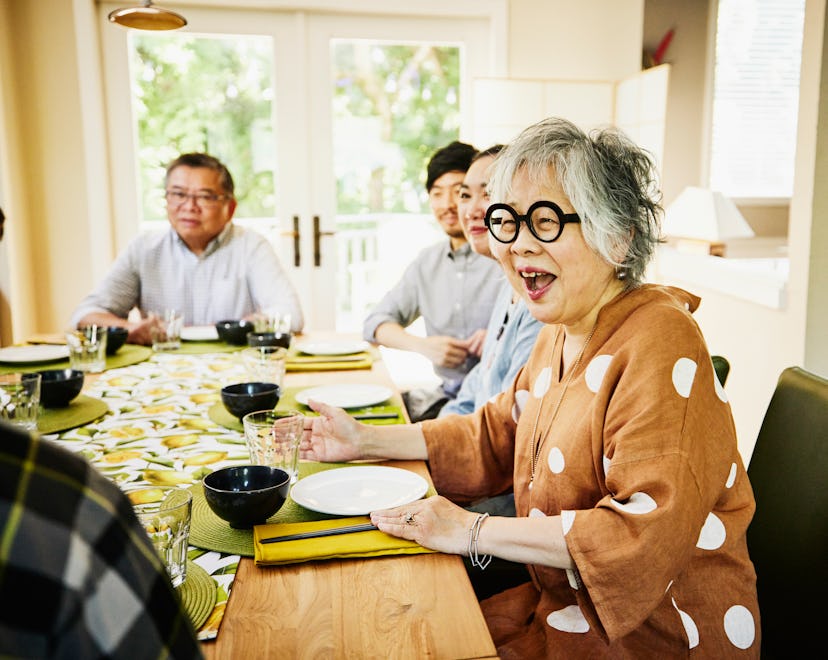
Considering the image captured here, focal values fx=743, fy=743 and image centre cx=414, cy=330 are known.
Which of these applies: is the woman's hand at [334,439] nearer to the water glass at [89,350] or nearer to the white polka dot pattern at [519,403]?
the white polka dot pattern at [519,403]

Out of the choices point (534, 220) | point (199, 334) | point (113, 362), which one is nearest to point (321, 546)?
point (534, 220)

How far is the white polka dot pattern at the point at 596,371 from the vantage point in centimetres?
115

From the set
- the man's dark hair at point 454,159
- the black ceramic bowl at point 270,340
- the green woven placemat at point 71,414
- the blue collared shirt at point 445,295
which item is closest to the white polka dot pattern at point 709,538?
the green woven placemat at point 71,414

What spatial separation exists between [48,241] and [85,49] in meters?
1.03

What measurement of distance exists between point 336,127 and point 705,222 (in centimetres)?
208

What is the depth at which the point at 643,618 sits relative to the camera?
Result: 99 cm

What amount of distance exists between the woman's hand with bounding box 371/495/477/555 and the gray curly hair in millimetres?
471

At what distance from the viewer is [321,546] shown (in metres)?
1.00

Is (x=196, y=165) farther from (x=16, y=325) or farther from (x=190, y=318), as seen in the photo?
(x=16, y=325)

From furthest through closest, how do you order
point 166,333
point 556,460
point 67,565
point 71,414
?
1. point 166,333
2. point 71,414
3. point 556,460
4. point 67,565

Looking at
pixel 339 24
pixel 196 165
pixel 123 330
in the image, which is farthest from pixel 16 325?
pixel 339 24

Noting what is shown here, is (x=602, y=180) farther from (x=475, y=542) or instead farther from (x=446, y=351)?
(x=446, y=351)

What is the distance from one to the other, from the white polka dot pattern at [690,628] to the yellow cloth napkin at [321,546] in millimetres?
386

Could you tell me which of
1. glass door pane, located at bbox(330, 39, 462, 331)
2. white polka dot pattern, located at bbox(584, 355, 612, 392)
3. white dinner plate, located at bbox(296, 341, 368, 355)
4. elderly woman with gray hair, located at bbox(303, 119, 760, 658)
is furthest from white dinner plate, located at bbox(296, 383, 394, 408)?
glass door pane, located at bbox(330, 39, 462, 331)
